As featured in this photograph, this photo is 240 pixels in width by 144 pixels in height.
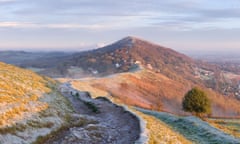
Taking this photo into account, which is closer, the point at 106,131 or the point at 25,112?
the point at 25,112

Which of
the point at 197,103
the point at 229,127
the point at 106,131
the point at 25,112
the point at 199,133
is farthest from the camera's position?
the point at 197,103

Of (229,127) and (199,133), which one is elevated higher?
(199,133)

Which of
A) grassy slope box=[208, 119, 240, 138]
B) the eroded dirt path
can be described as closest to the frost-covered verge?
grassy slope box=[208, 119, 240, 138]

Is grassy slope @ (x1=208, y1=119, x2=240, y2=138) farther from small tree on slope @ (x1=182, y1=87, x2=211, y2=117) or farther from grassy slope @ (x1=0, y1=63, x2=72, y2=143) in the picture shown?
grassy slope @ (x1=0, y1=63, x2=72, y2=143)

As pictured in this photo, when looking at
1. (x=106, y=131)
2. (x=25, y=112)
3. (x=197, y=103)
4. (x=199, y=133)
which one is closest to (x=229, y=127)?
(x=197, y=103)

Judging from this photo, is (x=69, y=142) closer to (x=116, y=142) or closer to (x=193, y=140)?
(x=116, y=142)

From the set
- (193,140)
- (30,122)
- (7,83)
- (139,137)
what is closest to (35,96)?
(7,83)

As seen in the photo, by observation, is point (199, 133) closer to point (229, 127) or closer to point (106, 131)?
point (106, 131)

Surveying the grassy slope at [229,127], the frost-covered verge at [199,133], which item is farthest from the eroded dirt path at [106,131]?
the grassy slope at [229,127]

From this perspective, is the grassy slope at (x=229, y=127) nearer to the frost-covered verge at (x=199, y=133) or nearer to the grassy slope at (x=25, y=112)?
the frost-covered verge at (x=199, y=133)
